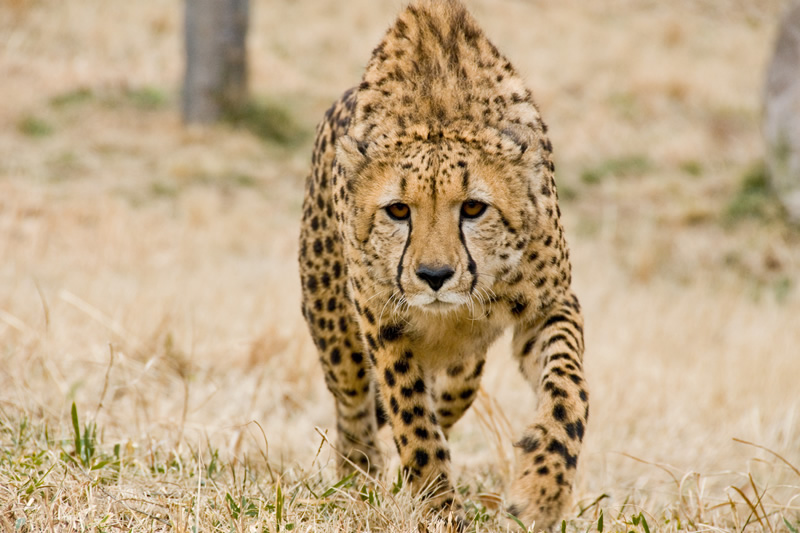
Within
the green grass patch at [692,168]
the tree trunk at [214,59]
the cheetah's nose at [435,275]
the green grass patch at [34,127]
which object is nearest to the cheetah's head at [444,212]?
the cheetah's nose at [435,275]

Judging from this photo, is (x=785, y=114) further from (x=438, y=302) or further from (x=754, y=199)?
(x=438, y=302)

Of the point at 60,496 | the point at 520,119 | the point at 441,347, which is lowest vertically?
the point at 60,496

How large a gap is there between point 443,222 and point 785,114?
692 centimetres

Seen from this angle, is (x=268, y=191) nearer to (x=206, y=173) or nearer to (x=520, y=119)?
(x=206, y=173)

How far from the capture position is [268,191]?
9867 millimetres

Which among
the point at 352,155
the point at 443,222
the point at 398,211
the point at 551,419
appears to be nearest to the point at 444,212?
the point at 443,222

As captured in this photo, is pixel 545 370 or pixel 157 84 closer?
pixel 545 370

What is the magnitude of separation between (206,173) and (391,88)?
7140 mm

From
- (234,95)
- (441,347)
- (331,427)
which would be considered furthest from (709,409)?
(234,95)

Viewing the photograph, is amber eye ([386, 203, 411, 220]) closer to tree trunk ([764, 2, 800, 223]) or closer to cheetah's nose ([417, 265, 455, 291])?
cheetah's nose ([417, 265, 455, 291])

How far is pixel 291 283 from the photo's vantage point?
6977 millimetres

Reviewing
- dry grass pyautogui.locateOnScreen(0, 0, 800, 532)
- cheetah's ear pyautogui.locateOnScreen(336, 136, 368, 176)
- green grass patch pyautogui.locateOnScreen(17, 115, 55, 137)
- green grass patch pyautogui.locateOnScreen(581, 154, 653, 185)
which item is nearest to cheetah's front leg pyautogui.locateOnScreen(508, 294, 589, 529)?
dry grass pyautogui.locateOnScreen(0, 0, 800, 532)

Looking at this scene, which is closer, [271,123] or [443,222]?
[443,222]

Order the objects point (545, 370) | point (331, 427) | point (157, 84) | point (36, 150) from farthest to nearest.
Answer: point (157, 84)
point (36, 150)
point (331, 427)
point (545, 370)
